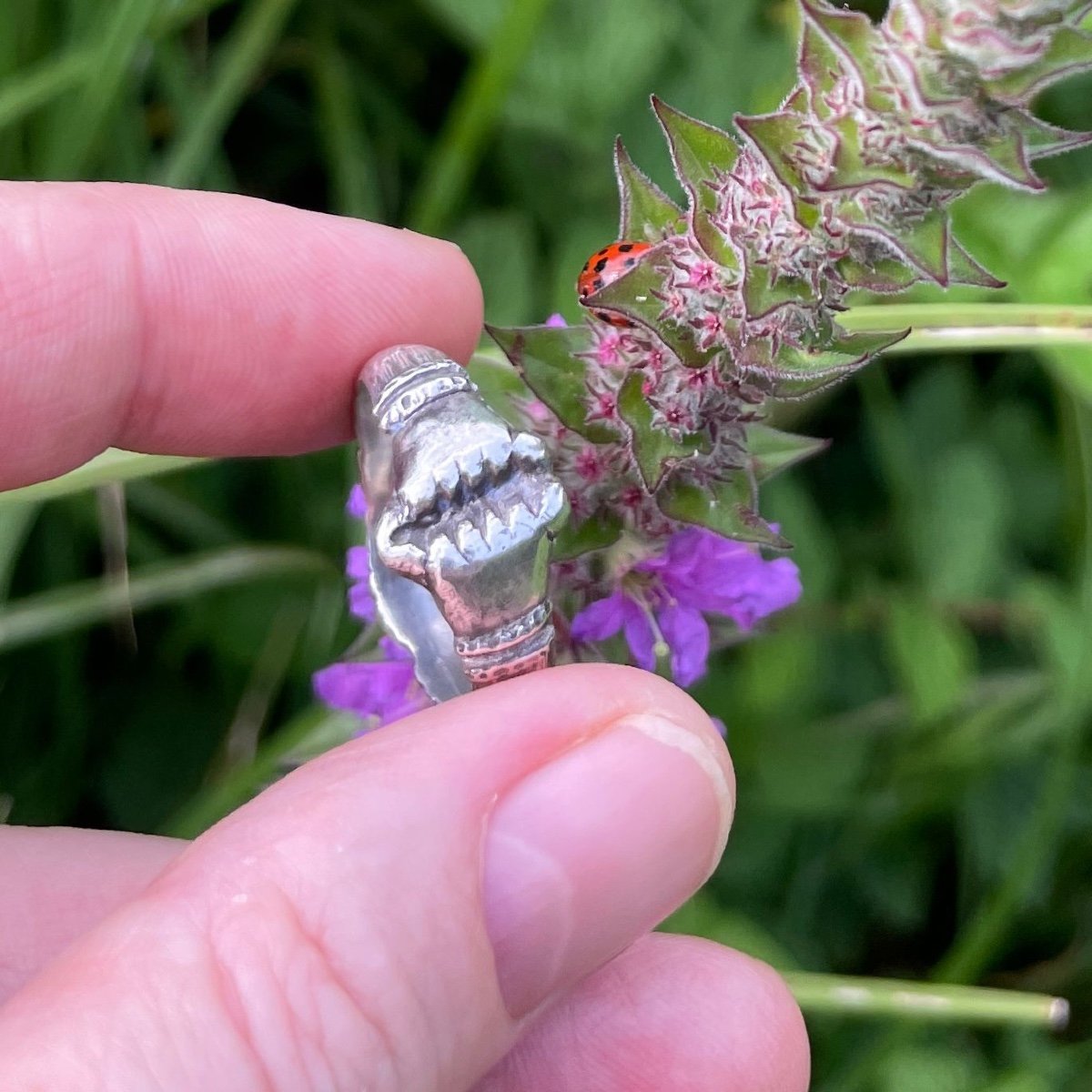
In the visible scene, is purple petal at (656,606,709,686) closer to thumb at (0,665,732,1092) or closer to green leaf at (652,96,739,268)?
thumb at (0,665,732,1092)

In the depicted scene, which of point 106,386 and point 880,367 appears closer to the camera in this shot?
point 106,386

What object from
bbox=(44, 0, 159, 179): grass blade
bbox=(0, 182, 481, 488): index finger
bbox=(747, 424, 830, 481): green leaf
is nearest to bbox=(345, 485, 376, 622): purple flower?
bbox=(0, 182, 481, 488): index finger

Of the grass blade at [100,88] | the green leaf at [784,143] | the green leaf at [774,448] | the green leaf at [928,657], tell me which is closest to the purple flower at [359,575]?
the green leaf at [774,448]

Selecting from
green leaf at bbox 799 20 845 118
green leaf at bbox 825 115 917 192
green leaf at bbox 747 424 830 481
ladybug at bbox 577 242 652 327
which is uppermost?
green leaf at bbox 799 20 845 118

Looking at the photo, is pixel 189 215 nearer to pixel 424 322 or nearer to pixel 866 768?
pixel 424 322

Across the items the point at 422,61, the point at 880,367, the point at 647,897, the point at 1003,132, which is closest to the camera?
the point at 1003,132

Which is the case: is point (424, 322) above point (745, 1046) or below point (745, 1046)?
above

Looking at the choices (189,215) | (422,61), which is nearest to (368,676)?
(189,215)

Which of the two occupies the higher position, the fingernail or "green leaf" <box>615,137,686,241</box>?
"green leaf" <box>615,137,686,241</box>
